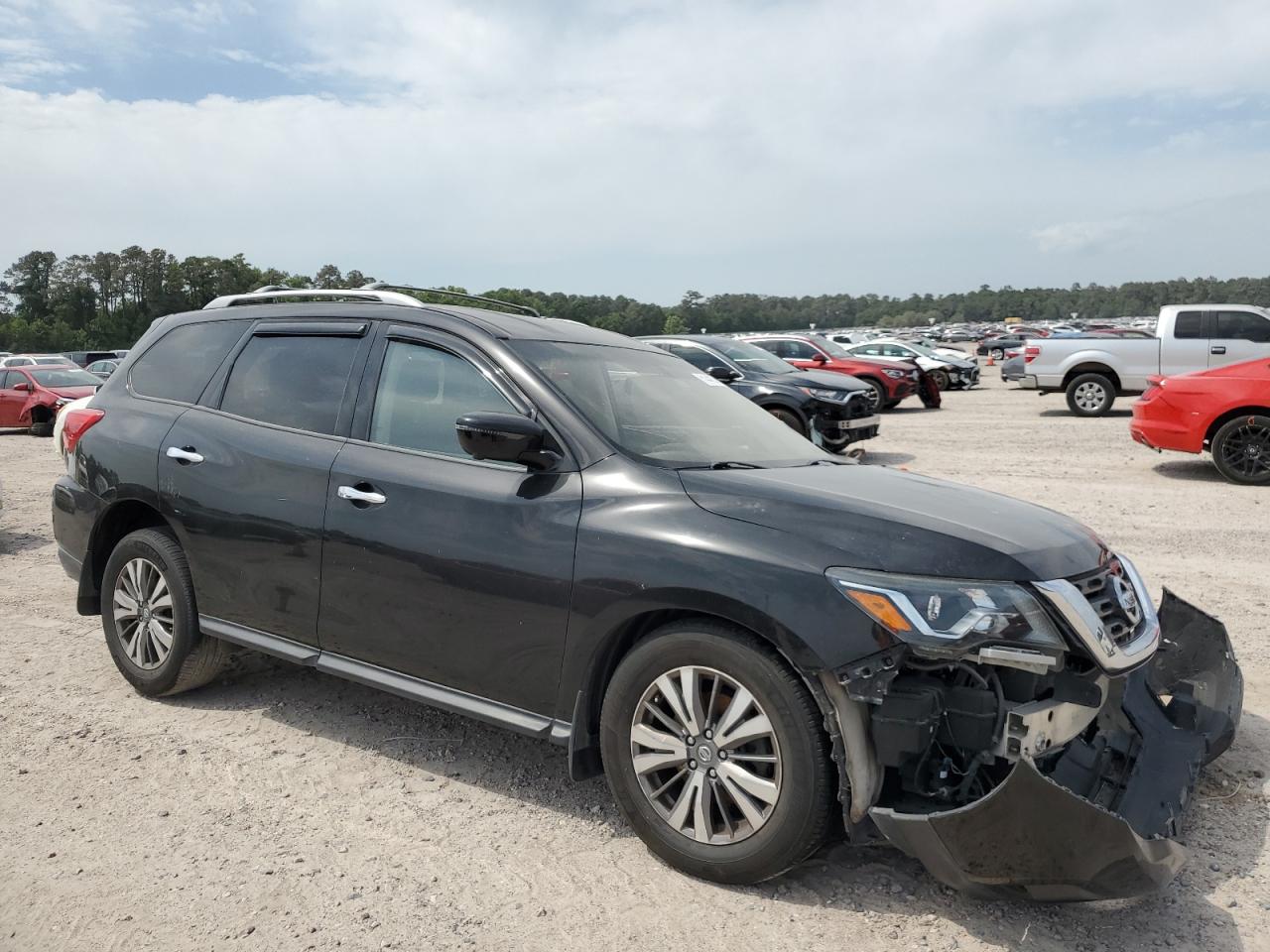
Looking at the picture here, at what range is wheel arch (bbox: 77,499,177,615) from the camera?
4762mm

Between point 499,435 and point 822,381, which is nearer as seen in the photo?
point 499,435

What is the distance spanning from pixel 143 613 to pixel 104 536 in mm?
513

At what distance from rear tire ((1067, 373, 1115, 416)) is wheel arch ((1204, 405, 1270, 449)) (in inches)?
333

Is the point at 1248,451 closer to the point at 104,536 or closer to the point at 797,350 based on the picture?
the point at 104,536

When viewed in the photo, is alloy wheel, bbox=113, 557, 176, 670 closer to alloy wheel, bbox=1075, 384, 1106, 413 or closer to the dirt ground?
the dirt ground

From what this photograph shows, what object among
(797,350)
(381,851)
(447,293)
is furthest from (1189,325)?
(381,851)

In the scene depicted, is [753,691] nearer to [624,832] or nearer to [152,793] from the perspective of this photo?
[624,832]

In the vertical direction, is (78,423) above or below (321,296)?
below

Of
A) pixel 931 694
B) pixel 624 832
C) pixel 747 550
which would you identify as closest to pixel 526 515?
pixel 747 550

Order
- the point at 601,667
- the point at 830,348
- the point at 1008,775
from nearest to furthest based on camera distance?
the point at 1008,775 → the point at 601,667 → the point at 830,348

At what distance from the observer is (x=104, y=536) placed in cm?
487

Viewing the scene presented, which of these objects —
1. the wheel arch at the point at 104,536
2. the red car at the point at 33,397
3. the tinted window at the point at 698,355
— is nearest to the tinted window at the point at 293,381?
the wheel arch at the point at 104,536

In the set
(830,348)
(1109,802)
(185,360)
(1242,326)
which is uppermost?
(1242,326)

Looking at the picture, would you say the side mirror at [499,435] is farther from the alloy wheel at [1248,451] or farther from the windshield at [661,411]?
the alloy wheel at [1248,451]
